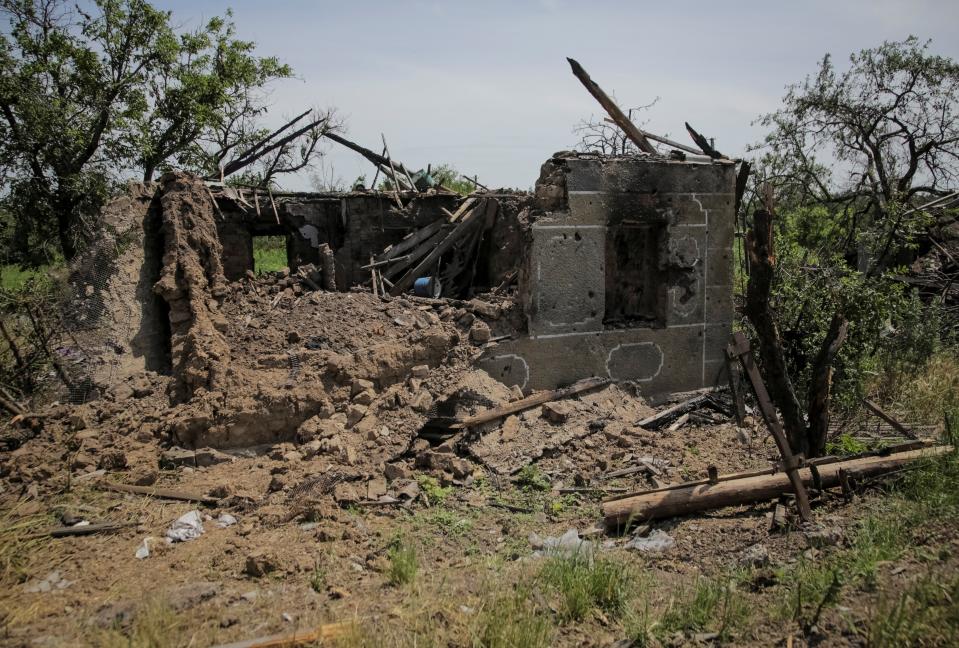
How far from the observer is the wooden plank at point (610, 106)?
27.5 feet

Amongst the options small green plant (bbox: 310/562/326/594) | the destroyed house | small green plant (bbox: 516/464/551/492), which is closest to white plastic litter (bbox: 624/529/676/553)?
small green plant (bbox: 516/464/551/492)

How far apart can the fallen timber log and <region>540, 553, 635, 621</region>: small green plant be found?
880 mm

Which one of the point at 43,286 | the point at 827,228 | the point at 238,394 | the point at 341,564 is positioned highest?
the point at 827,228

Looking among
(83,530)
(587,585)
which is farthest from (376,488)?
(587,585)

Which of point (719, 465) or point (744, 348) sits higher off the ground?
point (744, 348)

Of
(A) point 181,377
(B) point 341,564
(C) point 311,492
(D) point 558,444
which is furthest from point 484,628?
(A) point 181,377

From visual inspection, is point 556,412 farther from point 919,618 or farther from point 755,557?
point 919,618

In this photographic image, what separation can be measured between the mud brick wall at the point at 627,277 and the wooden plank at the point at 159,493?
3.21 m

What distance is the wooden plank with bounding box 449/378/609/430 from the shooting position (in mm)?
7012

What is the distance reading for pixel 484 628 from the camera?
3762 mm

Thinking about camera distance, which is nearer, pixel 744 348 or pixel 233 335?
pixel 744 348

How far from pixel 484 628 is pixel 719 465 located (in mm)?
3879

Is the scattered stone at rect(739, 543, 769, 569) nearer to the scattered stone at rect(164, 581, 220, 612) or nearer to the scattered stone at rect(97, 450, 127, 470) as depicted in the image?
the scattered stone at rect(164, 581, 220, 612)

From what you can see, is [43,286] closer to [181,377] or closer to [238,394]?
[181,377]
